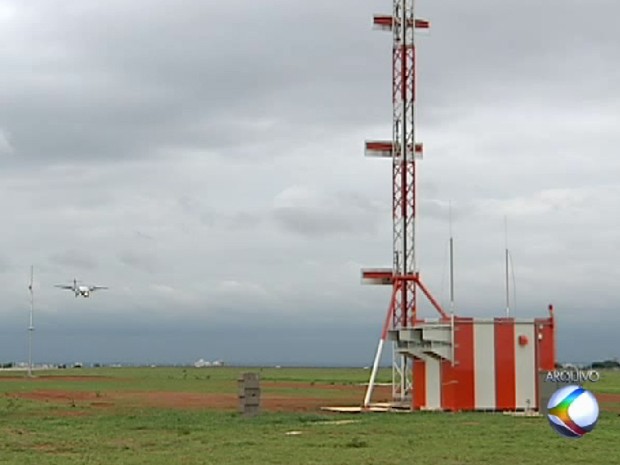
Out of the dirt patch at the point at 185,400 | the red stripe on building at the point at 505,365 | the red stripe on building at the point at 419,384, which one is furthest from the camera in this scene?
the dirt patch at the point at 185,400

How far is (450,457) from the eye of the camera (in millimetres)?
25609

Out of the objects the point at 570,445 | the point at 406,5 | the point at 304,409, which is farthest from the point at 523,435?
the point at 406,5

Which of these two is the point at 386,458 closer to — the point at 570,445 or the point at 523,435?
the point at 570,445

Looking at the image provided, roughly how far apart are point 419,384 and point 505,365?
140 inches

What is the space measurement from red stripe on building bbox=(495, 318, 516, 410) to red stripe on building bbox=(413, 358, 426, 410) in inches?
114

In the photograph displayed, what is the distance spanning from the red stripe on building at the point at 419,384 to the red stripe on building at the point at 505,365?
290 centimetres

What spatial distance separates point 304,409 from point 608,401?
61.8 ft

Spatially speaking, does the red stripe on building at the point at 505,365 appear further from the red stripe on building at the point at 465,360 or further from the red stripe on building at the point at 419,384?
the red stripe on building at the point at 419,384

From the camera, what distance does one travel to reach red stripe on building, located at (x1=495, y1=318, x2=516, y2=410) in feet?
150

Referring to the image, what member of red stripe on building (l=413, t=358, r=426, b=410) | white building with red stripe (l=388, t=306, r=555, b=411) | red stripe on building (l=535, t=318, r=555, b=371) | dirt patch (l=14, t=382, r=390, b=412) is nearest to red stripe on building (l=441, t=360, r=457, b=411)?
white building with red stripe (l=388, t=306, r=555, b=411)

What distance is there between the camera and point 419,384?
154 ft

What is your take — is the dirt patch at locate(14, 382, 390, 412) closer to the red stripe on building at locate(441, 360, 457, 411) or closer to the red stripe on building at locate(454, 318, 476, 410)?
the red stripe on building at locate(441, 360, 457, 411)

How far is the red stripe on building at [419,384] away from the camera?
153ft

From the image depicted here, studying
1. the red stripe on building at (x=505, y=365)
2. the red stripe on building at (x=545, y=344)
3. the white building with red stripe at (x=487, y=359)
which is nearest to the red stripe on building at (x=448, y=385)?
the white building with red stripe at (x=487, y=359)
